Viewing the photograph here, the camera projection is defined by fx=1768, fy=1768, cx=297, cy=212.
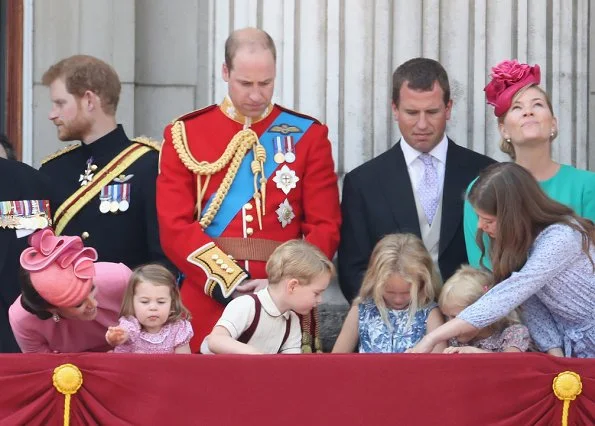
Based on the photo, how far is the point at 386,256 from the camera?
6.30 meters

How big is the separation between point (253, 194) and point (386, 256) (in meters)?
0.64

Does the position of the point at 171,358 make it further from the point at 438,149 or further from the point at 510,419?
the point at 438,149

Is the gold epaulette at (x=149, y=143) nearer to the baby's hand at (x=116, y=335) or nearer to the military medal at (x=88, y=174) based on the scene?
the military medal at (x=88, y=174)

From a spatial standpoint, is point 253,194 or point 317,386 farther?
point 253,194

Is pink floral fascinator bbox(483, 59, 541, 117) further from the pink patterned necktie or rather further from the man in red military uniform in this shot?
the man in red military uniform

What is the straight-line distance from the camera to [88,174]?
7.03 meters

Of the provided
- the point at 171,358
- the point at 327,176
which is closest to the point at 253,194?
the point at 327,176

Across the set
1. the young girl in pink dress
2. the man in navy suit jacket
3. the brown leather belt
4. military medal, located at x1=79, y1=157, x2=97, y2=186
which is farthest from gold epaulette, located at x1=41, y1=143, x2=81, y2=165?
the young girl in pink dress

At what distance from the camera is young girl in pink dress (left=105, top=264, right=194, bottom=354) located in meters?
5.99

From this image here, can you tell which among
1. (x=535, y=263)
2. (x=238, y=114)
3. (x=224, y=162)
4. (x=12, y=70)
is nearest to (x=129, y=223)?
(x=224, y=162)

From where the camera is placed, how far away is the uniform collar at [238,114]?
267 inches

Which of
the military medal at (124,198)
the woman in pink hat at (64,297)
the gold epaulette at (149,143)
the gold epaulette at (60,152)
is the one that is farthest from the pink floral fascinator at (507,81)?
the gold epaulette at (60,152)

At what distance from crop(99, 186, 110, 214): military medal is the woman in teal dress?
4.60ft

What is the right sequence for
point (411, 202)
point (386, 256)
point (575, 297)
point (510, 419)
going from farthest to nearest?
1. point (411, 202)
2. point (386, 256)
3. point (575, 297)
4. point (510, 419)
